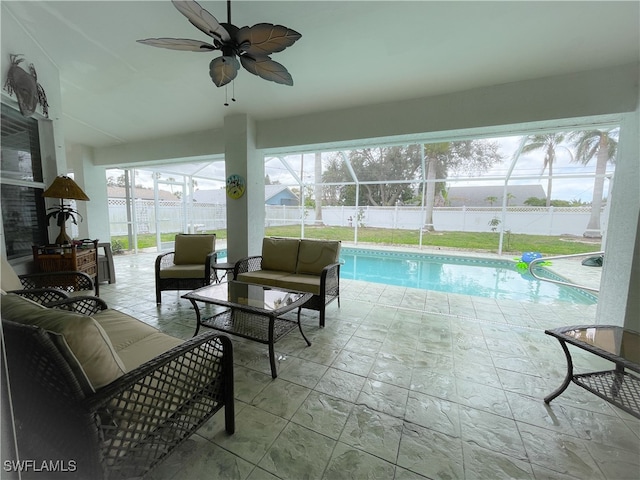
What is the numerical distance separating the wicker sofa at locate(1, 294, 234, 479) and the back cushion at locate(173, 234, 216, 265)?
2517 mm

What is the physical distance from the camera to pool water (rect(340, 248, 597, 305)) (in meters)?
4.45

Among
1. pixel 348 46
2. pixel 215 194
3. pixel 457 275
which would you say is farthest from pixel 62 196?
pixel 457 275

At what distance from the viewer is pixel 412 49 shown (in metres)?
2.30

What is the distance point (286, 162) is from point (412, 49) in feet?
15.3

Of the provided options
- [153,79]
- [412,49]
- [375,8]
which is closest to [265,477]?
[375,8]

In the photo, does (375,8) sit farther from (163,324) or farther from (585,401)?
(163,324)

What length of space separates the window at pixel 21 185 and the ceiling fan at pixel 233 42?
1.81m

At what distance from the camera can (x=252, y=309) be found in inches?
77.7

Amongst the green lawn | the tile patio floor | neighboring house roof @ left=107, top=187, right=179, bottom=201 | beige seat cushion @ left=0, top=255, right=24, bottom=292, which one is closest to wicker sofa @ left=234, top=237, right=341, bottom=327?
the tile patio floor

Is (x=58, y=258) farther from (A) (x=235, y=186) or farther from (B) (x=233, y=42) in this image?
(B) (x=233, y=42)

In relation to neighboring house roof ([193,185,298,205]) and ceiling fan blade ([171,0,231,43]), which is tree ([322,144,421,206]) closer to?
neighboring house roof ([193,185,298,205])

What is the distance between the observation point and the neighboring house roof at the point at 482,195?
7.71 meters

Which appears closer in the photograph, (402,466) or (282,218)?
(402,466)

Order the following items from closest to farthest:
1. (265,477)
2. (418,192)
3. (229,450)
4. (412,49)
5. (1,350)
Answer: (1,350) → (265,477) → (229,450) → (412,49) → (418,192)
